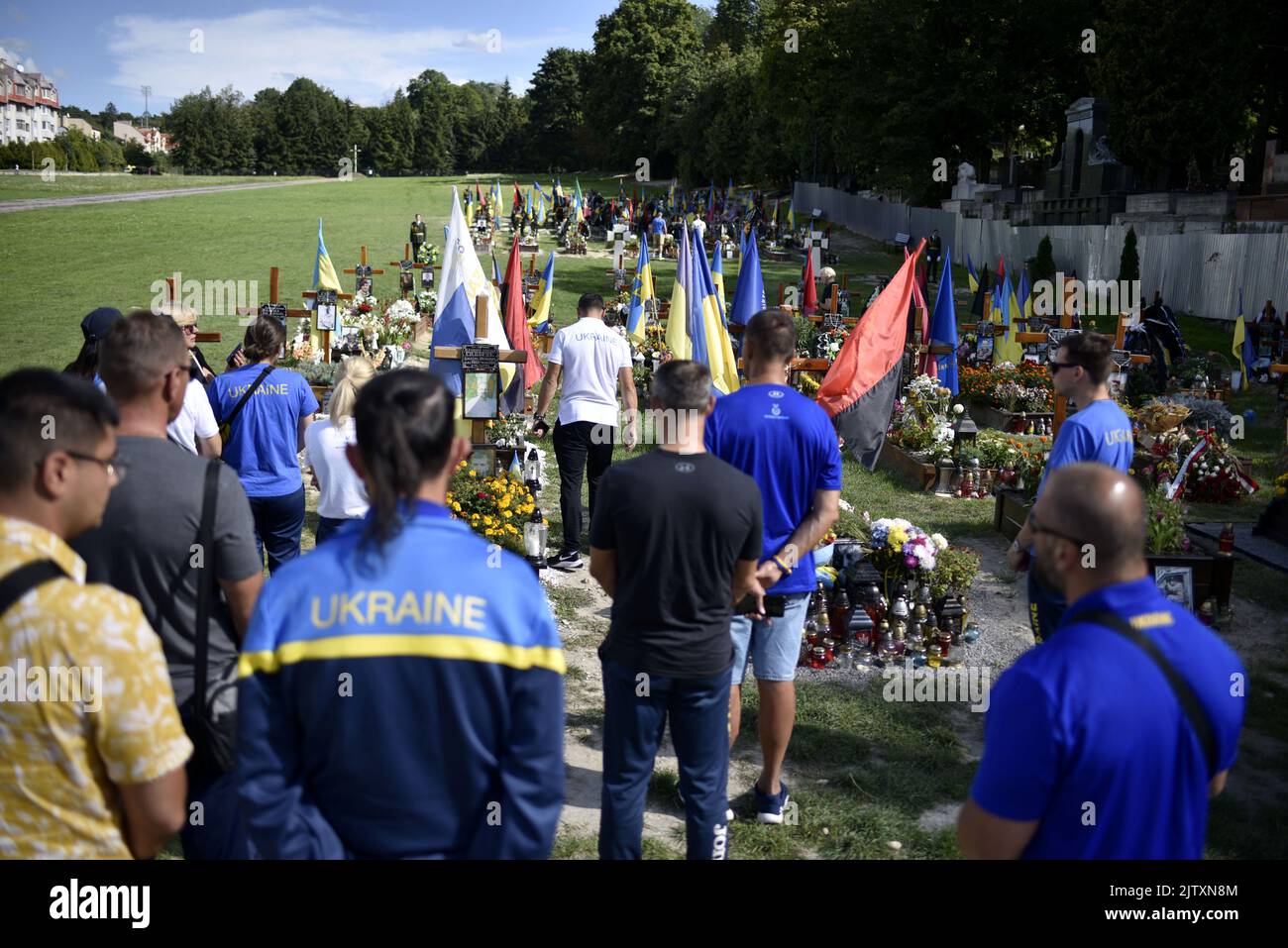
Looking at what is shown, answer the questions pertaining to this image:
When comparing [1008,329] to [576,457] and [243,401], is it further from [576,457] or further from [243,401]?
→ [243,401]

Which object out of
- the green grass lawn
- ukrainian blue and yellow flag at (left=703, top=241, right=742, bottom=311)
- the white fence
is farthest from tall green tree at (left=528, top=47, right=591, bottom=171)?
ukrainian blue and yellow flag at (left=703, top=241, right=742, bottom=311)

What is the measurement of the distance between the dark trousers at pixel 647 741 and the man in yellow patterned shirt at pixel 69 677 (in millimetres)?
1750

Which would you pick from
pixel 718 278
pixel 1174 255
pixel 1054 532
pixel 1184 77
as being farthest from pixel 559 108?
pixel 1054 532

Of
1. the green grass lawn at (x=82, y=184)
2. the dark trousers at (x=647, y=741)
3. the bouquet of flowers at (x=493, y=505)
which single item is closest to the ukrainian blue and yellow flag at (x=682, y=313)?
the bouquet of flowers at (x=493, y=505)

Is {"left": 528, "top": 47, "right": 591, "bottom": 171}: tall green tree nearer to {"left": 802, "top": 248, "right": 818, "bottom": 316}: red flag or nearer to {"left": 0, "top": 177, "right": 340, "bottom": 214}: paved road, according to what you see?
{"left": 0, "top": 177, "right": 340, "bottom": 214}: paved road

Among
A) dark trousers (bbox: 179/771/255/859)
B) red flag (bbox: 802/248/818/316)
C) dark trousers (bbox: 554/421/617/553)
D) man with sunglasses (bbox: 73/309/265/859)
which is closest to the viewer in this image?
man with sunglasses (bbox: 73/309/265/859)

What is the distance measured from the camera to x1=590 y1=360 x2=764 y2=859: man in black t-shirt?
378cm

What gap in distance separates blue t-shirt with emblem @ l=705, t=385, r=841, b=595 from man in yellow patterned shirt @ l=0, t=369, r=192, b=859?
9.14 ft

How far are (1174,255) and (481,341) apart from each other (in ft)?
80.9

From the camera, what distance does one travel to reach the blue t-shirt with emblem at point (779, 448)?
15.5ft

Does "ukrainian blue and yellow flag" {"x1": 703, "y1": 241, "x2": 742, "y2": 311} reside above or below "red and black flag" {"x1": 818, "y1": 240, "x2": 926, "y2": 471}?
above

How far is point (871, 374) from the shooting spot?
8.55 metres

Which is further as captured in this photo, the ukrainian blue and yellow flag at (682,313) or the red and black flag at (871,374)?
the ukrainian blue and yellow flag at (682,313)

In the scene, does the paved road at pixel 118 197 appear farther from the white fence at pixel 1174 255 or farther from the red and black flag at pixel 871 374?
the red and black flag at pixel 871 374
